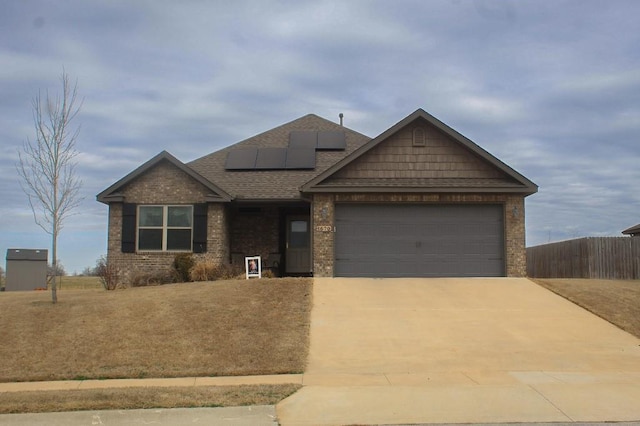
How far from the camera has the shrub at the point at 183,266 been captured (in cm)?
1938

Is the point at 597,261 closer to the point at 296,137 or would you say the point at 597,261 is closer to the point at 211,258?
the point at 296,137

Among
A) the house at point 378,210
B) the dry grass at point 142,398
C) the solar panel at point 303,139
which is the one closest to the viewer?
the dry grass at point 142,398

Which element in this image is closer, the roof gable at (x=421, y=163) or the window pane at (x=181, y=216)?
the roof gable at (x=421, y=163)

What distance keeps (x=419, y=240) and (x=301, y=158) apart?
6537mm

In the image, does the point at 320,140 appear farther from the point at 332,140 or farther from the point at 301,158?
the point at 301,158

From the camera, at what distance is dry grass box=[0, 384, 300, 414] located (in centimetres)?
840

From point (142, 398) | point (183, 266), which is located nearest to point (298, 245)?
point (183, 266)

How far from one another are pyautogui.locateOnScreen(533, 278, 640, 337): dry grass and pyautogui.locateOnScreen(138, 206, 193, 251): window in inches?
441

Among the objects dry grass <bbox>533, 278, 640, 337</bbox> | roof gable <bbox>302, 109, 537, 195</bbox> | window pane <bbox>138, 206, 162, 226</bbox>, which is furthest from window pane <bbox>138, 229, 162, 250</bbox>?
dry grass <bbox>533, 278, 640, 337</bbox>

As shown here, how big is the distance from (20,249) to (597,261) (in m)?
23.2

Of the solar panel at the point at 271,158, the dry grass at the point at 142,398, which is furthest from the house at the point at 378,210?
the dry grass at the point at 142,398

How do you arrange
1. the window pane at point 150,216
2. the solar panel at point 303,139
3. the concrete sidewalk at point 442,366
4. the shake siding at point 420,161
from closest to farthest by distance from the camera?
the concrete sidewalk at point 442,366, the shake siding at point 420,161, the window pane at point 150,216, the solar panel at point 303,139

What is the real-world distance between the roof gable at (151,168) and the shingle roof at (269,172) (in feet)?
1.52

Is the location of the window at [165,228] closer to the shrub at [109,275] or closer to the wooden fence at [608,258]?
the shrub at [109,275]
